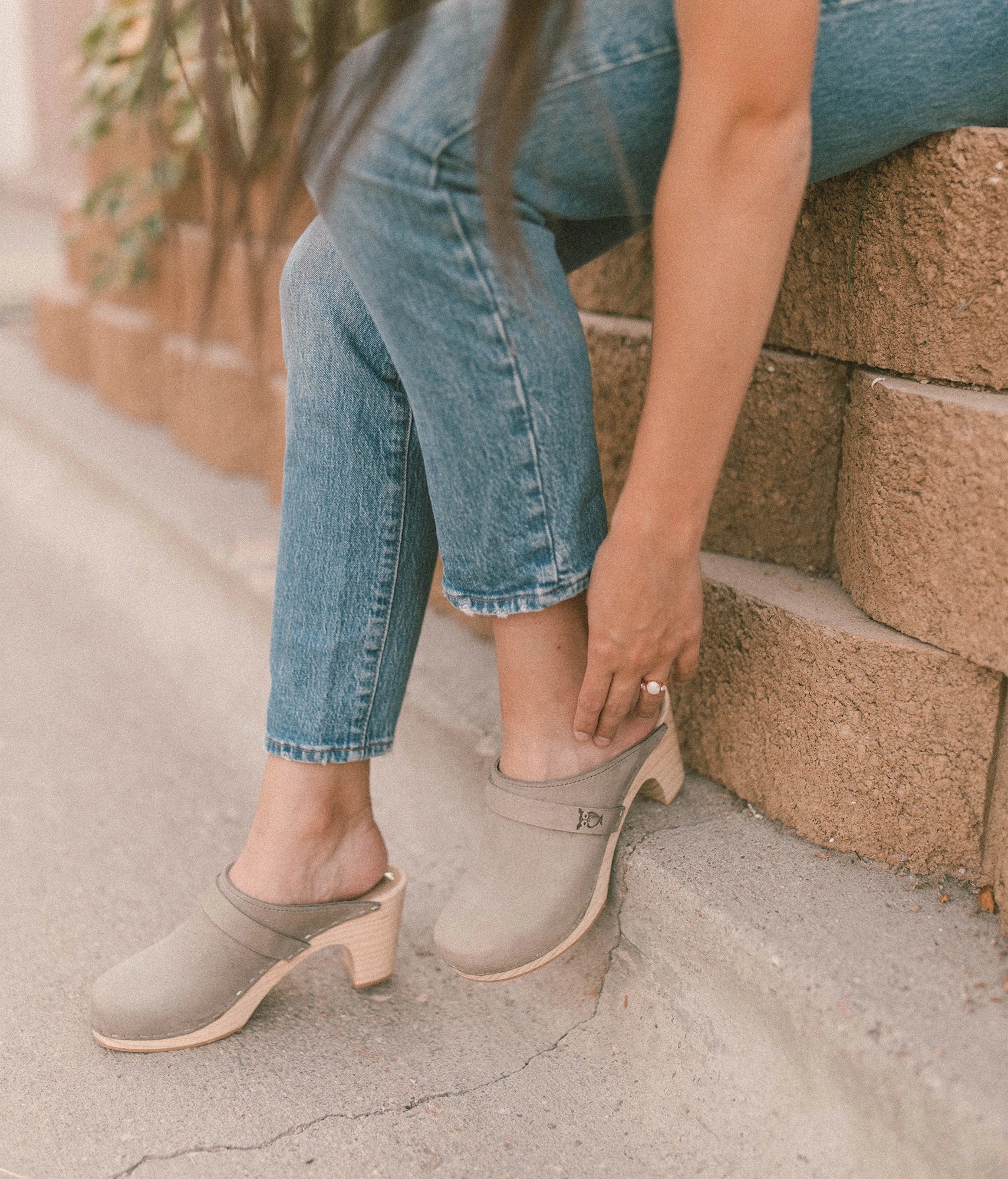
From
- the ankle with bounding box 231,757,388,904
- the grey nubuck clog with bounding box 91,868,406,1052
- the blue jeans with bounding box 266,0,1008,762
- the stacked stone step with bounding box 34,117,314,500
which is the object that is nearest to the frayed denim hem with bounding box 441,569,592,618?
the blue jeans with bounding box 266,0,1008,762

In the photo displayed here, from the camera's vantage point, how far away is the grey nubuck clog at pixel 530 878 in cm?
90

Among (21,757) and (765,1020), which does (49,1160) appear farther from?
(21,757)

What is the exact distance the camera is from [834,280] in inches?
37.7

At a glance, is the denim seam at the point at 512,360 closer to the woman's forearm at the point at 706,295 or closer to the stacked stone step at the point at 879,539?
the woman's forearm at the point at 706,295

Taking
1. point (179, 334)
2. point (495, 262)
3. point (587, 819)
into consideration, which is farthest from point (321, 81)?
Result: point (179, 334)

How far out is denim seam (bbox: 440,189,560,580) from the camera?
76 centimetres

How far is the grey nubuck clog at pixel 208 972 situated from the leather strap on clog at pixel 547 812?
21 centimetres

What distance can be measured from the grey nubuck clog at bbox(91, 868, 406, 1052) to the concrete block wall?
1.51 feet

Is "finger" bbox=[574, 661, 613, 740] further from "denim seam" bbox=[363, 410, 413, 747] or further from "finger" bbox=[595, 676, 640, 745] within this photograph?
"denim seam" bbox=[363, 410, 413, 747]

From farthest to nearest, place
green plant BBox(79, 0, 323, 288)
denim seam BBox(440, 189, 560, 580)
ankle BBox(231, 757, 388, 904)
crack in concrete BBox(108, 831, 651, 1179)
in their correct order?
1. green plant BBox(79, 0, 323, 288)
2. ankle BBox(231, 757, 388, 904)
3. crack in concrete BBox(108, 831, 651, 1179)
4. denim seam BBox(440, 189, 560, 580)

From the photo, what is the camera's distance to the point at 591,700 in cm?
87

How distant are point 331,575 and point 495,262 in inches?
13.1

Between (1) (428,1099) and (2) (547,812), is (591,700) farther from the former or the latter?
(1) (428,1099)

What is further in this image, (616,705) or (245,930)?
(245,930)
